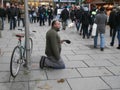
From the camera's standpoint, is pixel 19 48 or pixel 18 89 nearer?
pixel 18 89

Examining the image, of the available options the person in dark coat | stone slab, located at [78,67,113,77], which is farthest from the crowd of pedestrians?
the person in dark coat

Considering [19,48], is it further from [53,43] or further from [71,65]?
[71,65]

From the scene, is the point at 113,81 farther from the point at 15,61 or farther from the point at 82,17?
the point at 82,17

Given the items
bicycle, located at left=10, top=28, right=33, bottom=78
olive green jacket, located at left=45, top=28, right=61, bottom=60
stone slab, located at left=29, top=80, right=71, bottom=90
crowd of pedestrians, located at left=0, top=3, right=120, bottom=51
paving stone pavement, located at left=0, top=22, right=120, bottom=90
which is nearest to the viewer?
stone slab, located at left=29, top=80, right=71, bottom=90

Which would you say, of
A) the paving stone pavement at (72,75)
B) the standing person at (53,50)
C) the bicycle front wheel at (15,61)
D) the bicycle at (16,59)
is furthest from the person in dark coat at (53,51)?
the bicycle front wheel at (15,61)

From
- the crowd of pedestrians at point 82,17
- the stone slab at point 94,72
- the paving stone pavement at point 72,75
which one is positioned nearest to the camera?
the paving stone pavement at point 72,75

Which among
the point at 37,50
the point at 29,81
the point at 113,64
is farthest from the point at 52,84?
the point at 37,50

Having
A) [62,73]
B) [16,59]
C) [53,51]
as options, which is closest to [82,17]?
[53,51]

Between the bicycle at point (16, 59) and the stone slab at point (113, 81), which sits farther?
the bicycle at point (16, 59)

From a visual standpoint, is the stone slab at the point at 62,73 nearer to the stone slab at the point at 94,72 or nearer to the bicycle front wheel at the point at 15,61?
the stone slab at the point at 94,72

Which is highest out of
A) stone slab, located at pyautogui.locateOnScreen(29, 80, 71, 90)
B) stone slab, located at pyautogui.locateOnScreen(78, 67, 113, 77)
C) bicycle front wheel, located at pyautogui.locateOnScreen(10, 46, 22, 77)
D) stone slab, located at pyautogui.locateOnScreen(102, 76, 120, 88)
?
bicycle front wheel, located at pyautogui.locateOnScreen(10, 46, 22, 77)

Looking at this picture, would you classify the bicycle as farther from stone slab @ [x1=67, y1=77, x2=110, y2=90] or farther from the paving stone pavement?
stone slab @ [x1=67, y1=77, x2=110, y2=90]

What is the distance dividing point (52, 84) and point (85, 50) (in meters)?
4.42

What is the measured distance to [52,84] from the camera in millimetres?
6012
